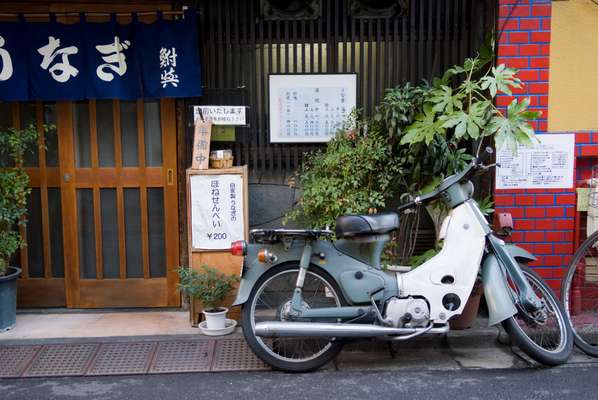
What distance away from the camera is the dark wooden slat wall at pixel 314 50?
21.4 feet

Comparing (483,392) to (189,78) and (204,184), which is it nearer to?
(204,184)

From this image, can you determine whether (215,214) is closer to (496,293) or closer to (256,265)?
(256,265)

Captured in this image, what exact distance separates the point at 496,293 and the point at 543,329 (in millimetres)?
648

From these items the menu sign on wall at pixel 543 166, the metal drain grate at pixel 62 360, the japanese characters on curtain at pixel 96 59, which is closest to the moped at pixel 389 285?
the menu sign on wall at pixel 543 166

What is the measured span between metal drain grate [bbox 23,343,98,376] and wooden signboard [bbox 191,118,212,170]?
6.65 feet

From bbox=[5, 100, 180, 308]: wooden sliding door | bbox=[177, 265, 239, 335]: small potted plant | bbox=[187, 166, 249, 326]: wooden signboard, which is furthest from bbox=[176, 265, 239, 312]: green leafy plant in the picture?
bbox=[5, 100, 180, 308]: wooden sliding door

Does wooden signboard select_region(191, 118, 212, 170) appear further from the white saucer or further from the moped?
the white saucer

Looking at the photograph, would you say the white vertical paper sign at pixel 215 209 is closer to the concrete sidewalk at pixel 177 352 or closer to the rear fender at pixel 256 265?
the rear fender at pixel 256 265

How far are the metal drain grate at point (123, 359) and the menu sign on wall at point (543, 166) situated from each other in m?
3.88

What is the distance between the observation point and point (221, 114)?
20.6ft

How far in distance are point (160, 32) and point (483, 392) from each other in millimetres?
4650

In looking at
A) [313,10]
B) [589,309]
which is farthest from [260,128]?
[589,309]

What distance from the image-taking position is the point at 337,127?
21.4 feet

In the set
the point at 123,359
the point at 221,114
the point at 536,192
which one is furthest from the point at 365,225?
the point at 123,359
